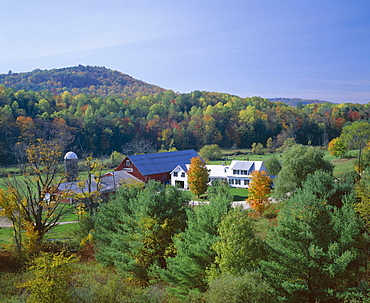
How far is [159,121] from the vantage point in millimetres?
106750

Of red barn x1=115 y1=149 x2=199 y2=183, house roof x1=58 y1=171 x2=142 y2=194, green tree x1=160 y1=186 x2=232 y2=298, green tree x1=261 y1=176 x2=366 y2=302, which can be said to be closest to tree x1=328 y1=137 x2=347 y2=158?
red barn x1=115 y1=149 x2=199 y2=183

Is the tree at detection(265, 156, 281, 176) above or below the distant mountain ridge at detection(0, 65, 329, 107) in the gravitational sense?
below

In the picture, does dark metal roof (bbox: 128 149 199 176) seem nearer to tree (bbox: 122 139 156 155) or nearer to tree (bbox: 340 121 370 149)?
tree (bbox: 122 139 156 155)

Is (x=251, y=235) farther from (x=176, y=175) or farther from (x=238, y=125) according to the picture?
(x=238, y=125)

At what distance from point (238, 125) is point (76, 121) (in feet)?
173

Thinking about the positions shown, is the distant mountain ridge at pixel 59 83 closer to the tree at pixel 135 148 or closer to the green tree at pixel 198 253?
the tree at pixel 135 148

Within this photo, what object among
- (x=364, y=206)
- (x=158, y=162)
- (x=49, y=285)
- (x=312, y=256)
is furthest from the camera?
(x=158, y=162)

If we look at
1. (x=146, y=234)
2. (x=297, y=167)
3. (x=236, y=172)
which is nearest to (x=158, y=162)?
(x=236, y=172)

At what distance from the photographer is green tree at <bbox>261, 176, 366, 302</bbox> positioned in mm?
15953

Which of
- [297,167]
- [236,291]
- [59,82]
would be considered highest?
[59,82]

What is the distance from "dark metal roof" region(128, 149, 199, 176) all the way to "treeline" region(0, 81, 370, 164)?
25606 millimetres

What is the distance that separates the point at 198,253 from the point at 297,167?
20.9 meters

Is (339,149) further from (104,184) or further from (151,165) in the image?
(104,184)

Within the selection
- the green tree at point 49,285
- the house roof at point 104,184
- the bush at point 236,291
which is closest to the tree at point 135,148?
the house roof at point 104,184
